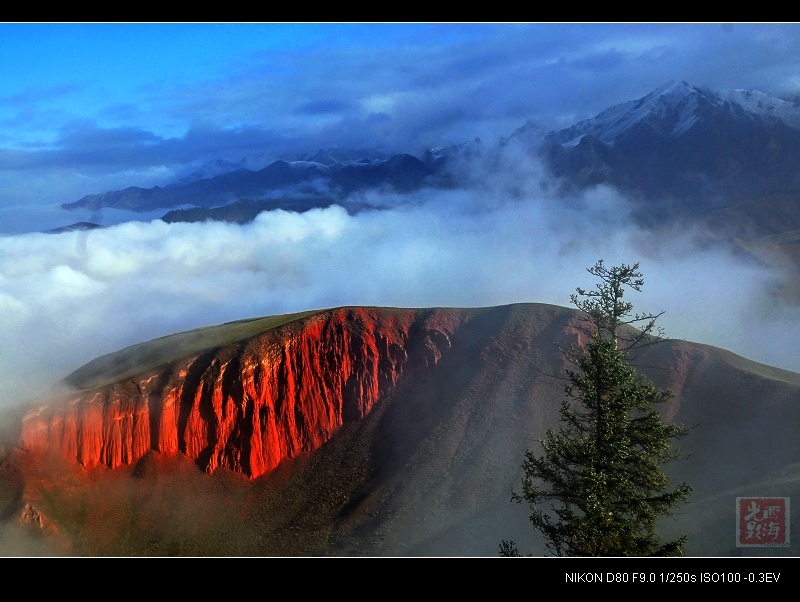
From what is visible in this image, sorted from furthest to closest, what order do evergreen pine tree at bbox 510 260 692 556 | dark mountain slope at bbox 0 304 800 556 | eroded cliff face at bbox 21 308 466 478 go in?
eroded cliff face at bbox 21 308 466 478, dark mountain slope at bbox 0 304 800 556, evergreen pine tree at bbox 510 260 692 556

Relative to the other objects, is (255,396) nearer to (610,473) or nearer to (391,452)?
(391,452)

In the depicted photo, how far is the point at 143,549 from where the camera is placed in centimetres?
5300

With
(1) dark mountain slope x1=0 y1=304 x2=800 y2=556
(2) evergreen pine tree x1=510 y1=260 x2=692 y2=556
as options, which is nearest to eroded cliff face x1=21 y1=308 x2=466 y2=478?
(1) dark mountain slope x1=0 y1=304 x2=800 y2=556

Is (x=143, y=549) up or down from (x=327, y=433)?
down

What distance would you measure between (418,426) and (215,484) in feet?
60.6

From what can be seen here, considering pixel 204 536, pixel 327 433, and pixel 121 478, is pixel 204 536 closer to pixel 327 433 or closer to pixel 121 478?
pixel 121 478

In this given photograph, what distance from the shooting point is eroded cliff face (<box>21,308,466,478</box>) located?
193ft

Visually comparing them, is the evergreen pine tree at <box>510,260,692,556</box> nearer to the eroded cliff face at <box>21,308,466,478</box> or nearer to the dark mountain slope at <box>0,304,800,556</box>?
the dark mountain slope at <box>0,304,800,556</box>

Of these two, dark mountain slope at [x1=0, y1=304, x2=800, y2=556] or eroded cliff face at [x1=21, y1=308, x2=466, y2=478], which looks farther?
eroded cliff face at [x1=21, y1=308, x2=466, y2=478]

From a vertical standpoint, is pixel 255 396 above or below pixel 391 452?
above

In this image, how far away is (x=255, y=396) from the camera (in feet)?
210

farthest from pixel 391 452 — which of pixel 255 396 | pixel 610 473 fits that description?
pixel 610 473

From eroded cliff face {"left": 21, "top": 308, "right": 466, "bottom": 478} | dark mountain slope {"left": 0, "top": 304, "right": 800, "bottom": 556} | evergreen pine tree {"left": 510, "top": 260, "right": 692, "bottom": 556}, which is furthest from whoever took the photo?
eroded cliff face {"left": 21, "top": 308, "right": 466, "bottom": 478}
